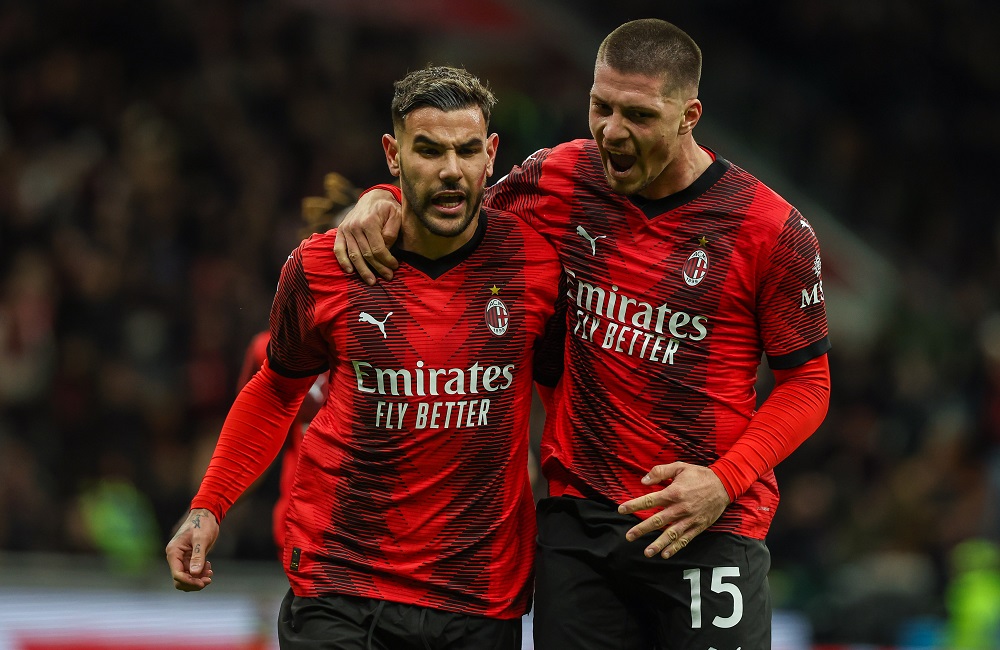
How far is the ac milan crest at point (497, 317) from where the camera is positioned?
12.8ft

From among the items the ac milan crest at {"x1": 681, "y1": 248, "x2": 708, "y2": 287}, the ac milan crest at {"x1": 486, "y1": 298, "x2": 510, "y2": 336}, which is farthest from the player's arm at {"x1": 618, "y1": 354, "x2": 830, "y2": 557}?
the ac milan crest at {"x1": 486, "y1": 298, "x2": 510, "y2": 336}

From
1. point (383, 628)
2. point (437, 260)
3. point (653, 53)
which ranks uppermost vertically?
point (653, 53)

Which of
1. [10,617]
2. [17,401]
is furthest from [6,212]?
[10,617]

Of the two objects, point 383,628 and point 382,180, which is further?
point 382,180

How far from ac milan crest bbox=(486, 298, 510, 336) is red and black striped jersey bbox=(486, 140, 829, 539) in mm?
214

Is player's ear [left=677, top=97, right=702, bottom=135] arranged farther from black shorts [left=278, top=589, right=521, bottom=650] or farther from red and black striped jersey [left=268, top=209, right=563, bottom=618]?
black shorts [left=278, top=589, right=521, bottom=650]

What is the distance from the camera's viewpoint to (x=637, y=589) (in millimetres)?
3885

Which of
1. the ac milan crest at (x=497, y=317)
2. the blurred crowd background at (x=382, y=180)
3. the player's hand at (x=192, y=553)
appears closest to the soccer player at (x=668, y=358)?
the ac milan crest at (x=497, y=317)

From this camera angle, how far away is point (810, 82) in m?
14.0

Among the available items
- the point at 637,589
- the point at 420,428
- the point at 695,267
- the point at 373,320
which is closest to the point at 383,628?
the point at 420,428

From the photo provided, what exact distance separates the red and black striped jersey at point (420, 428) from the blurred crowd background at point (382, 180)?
15.9ft

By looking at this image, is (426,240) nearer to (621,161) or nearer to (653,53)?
(621,161)

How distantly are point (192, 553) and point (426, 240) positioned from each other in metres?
1.05

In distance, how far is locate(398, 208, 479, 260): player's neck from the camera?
3.91m
